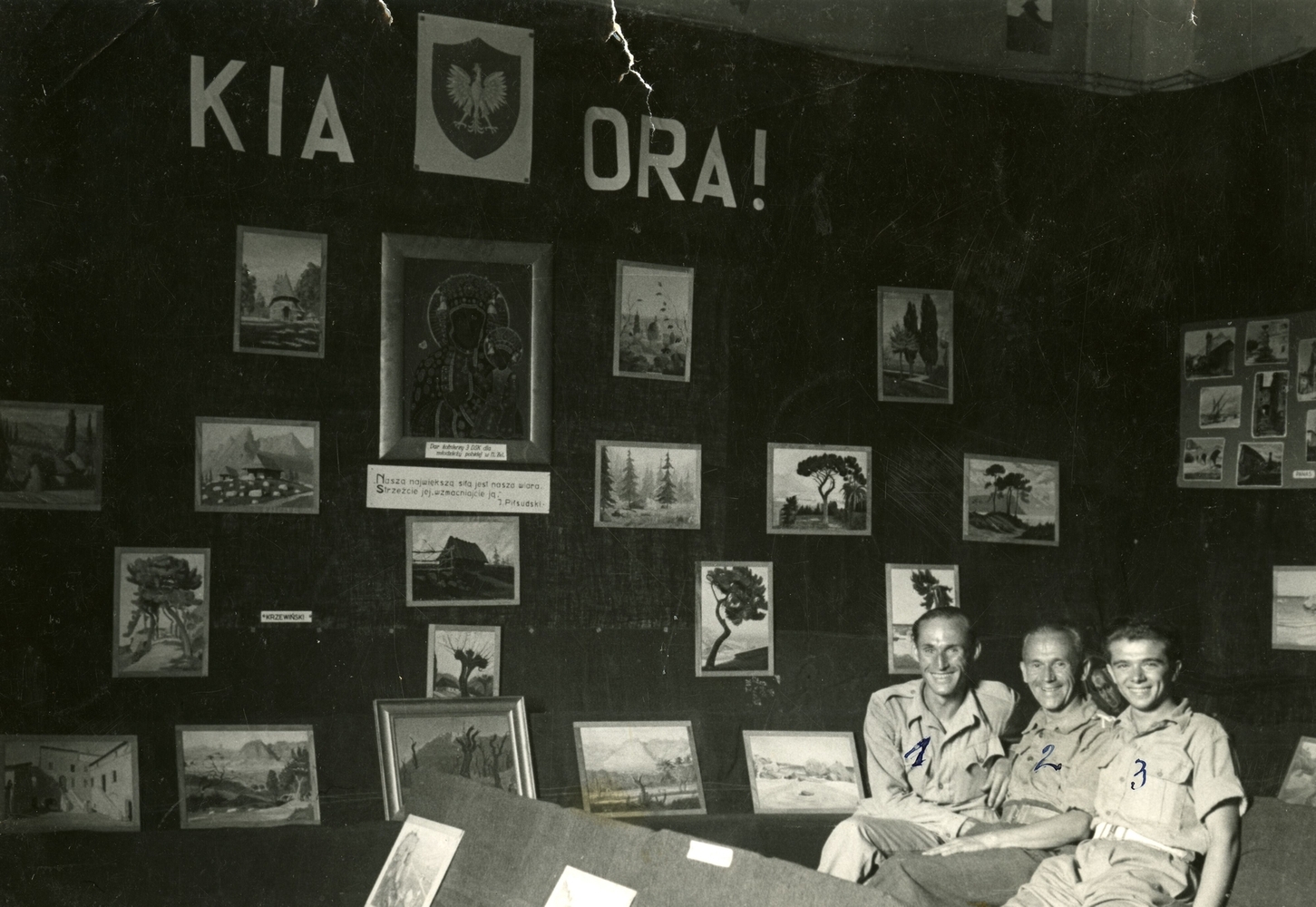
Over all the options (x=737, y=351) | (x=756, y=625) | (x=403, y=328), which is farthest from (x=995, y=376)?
(x=403, y=328)

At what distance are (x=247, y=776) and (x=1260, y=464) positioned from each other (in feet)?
10.6

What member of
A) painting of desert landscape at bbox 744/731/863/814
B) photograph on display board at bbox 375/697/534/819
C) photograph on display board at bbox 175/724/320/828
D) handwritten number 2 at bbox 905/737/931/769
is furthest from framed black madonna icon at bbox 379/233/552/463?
handwritten number 2 at bbox 905/737/931/769

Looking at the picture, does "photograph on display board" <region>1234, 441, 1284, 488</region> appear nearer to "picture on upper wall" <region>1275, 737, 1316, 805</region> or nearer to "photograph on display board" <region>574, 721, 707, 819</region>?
"picture on upper wall" <region>1275, 737, 1316, 805</region>

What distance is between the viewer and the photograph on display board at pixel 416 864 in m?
3.00

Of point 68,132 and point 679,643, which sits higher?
point 68,132

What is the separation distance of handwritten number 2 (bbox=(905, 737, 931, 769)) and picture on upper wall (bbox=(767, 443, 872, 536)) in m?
0.76

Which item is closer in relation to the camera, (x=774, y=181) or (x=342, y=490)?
(x=342, y=490)

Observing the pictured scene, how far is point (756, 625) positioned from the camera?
4.02 metres

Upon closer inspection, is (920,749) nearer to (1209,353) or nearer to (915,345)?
(915,345)

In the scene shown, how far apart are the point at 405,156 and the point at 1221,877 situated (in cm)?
289

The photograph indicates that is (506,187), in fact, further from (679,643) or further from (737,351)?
(679,643)

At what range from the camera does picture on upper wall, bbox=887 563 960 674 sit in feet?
13.6

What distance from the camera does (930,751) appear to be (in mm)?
3672

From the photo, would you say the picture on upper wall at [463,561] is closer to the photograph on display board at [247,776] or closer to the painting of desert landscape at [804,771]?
the photograph on display board at [247,776]
